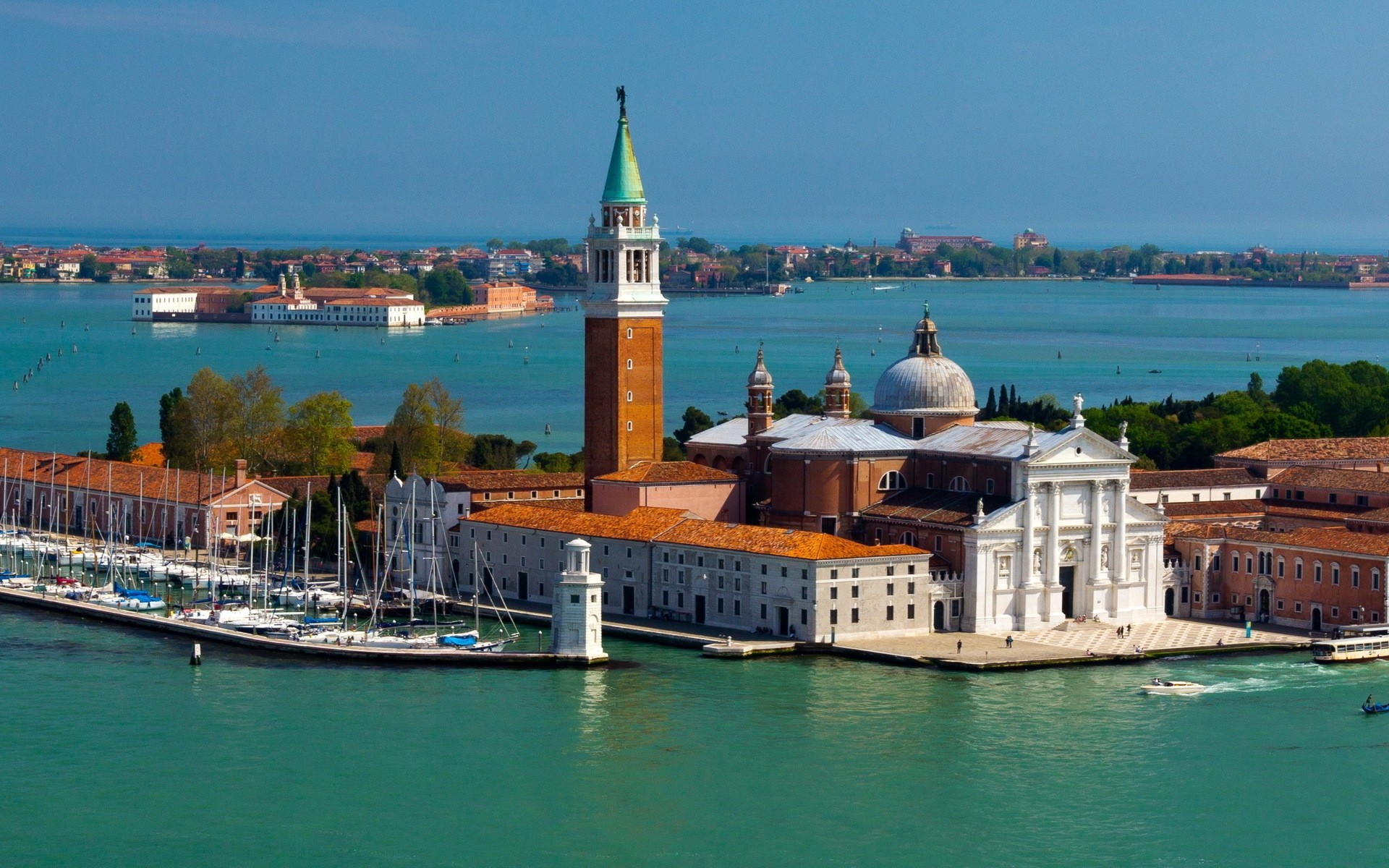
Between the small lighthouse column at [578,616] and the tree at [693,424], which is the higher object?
the tree at [693,424]

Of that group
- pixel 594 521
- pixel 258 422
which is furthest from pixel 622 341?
pixel 258 422

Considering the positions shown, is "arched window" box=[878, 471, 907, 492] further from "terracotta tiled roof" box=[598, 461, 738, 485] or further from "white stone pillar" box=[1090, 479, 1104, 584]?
"white stone pillar" box=[1090, 479, 1104, 584]

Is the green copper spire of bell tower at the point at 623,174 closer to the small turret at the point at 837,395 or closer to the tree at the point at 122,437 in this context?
the small turret at the point at 837,395

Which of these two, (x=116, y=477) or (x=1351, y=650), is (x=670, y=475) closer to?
(x=1351, y=650)

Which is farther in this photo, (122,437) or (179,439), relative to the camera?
(122,437)

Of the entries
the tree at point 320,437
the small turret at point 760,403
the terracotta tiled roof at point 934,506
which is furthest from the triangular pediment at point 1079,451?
the tree at point 320,437

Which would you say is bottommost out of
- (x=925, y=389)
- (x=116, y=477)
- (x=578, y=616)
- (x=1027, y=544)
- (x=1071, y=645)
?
(x=1071, y=645)

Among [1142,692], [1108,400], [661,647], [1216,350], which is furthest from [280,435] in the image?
[1216,350]
